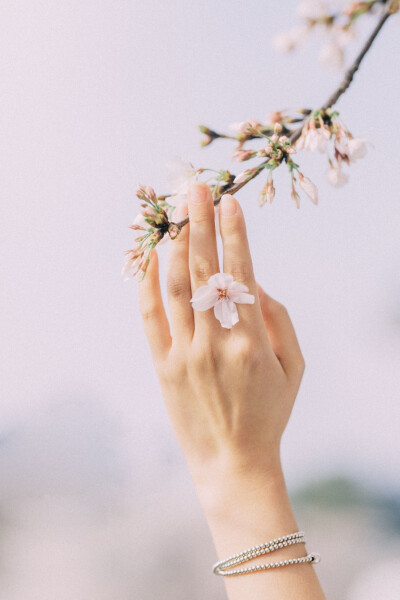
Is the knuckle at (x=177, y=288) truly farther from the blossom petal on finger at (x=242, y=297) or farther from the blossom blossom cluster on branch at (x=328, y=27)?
the blossom blossom cluster on branch at (x=328, y=27)

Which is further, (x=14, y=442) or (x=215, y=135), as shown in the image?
(x=14, y=442)

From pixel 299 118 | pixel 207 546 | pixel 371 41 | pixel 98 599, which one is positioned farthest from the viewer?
pixel 207 546

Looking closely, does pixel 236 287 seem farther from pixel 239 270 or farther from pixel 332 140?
pixel 332 140

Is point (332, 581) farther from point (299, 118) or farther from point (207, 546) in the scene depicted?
point (299, 118)

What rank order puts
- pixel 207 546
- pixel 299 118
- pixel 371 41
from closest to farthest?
pixel 371 41 < pixel 299 118 < pixel 207 546

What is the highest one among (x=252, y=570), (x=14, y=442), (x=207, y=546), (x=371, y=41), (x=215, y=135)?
(x=14, y=442)

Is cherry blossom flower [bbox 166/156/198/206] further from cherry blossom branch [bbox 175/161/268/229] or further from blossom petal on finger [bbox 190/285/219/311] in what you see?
blossom petal on finger [bbox 190/285/219/311]

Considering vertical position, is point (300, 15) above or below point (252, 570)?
above

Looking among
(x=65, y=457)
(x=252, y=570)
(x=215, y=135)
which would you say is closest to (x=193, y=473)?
(x=252, y=570)

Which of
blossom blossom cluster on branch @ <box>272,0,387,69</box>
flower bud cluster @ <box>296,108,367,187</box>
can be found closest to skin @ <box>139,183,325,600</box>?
flower bud cluster @ <box>296,108,367,187</box>
